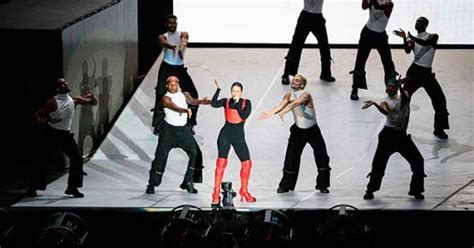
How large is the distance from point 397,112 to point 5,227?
14.1 feet

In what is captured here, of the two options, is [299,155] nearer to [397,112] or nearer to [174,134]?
[397,112]

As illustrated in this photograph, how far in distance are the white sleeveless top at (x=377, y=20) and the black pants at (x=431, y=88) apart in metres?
1.20

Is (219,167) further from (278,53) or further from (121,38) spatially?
(278,53)

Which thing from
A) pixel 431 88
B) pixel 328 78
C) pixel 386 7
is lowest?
pixel 431 88

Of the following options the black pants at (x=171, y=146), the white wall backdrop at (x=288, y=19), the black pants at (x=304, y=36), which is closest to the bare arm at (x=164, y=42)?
the black pants at (x=171, y=146)

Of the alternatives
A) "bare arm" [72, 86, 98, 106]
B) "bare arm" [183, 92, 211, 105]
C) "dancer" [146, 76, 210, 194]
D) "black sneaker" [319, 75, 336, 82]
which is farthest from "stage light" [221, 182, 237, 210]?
"black sneaker" [319, 75, 336, 82]

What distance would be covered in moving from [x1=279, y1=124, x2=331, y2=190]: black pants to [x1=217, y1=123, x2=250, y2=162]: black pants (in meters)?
0.64

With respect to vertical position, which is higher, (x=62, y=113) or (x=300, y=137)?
(x=62, y=113)

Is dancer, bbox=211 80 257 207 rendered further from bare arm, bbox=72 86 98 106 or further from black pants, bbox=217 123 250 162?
bare arm, bbox=72 86 98 106

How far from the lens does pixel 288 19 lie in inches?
1038

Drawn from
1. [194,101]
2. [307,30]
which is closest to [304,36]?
[307,30]

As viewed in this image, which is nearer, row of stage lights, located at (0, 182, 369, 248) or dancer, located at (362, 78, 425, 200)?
row of stage lights, located at (0, 182, 369, 248)

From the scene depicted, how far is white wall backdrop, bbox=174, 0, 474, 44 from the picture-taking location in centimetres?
2630

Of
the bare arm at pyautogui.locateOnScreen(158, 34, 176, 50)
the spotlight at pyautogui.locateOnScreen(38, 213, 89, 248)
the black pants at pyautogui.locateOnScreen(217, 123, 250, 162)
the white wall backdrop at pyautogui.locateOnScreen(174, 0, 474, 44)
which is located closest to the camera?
the spotlight at pyautogui.locateOnScreen(38, 213, 89, 248)
